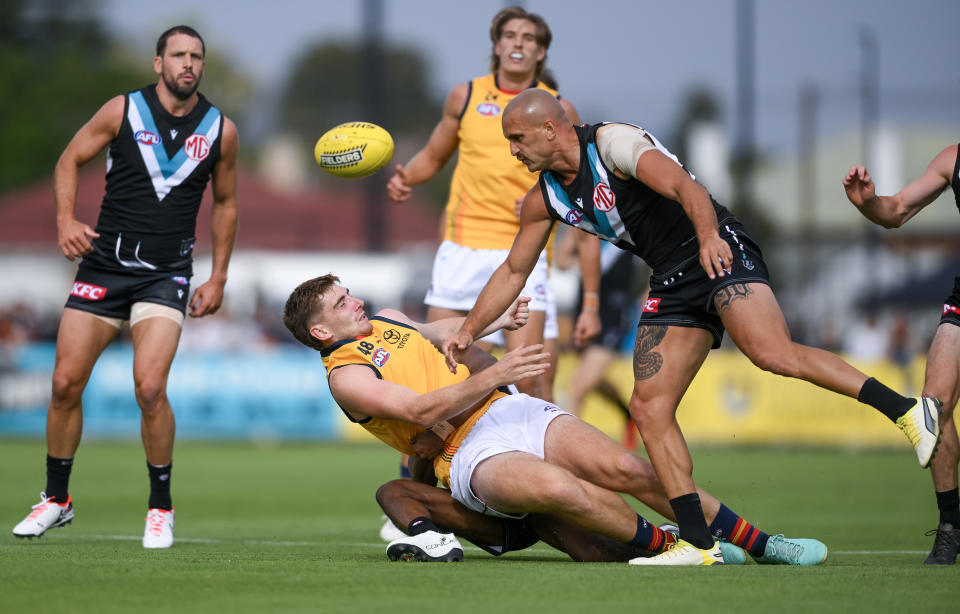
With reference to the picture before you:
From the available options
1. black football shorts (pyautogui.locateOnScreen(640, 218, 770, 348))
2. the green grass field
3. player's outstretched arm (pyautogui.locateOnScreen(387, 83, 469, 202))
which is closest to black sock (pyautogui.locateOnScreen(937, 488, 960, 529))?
the green grass field

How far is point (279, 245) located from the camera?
120 ft

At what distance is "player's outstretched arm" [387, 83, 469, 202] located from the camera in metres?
8.30

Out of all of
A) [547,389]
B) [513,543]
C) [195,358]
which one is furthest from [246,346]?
[513,543]

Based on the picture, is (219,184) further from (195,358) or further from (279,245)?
(279,245)

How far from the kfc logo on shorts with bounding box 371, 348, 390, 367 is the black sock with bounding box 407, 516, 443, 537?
802 mm

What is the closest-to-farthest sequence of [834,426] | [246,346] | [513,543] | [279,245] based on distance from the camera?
[513,543] → [834,426] → [246,346] → [279,245]

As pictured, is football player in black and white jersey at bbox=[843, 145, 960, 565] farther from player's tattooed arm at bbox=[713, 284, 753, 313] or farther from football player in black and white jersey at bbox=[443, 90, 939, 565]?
player's tattooed arm at bbox=[713, 284, 753, 313]

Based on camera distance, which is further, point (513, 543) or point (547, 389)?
point (547, 389)

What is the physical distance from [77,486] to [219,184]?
5.88 meters

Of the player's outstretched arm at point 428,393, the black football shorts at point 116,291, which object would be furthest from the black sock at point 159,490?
the player's outstretched arm at point 428,393

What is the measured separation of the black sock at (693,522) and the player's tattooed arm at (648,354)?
63 centimetres

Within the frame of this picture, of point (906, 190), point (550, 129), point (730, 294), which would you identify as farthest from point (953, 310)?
→ point (550, 129)

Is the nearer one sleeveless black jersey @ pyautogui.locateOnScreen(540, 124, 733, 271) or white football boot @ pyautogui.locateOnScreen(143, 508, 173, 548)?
sleeveless black jersey @ pyautogui.locateOnScreen(540, 124, 733, 271)

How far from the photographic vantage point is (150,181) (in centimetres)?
724
